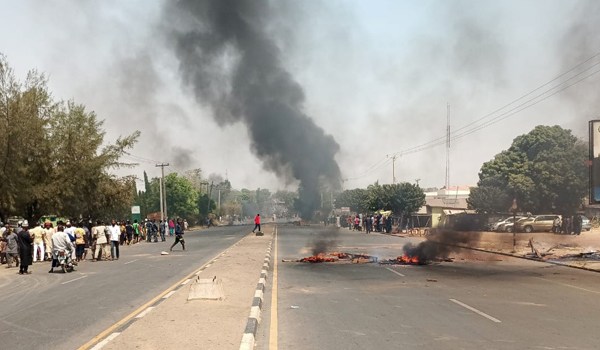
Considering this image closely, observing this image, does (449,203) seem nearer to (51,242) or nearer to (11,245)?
(11,245)

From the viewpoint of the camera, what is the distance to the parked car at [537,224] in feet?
135

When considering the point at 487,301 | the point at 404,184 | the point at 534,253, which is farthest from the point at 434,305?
the point at 404,184

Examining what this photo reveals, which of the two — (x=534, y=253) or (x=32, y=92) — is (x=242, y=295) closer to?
(x=534, y=253)

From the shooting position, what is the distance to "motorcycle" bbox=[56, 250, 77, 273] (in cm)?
1755

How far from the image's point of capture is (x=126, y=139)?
35.7 metres

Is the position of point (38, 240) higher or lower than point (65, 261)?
higher

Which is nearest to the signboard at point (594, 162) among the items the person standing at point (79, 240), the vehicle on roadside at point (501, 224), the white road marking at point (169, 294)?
the white road marking at point (169, 294)

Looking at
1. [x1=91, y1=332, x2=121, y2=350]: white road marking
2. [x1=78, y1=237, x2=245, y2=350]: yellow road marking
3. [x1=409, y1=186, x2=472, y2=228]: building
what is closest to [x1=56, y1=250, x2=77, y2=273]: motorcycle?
[x1=78, y1=237, x2=245, y2=350]: yellow road marking

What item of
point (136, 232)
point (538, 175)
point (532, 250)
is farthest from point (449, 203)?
point (532, 250)

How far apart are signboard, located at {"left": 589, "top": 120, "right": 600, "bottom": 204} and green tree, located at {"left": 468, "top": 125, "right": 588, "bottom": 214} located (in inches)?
980

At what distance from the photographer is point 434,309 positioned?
9453mm

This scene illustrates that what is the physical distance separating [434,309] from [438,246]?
460 inches

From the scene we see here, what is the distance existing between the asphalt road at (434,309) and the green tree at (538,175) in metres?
30.8

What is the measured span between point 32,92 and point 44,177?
15.5 ft
